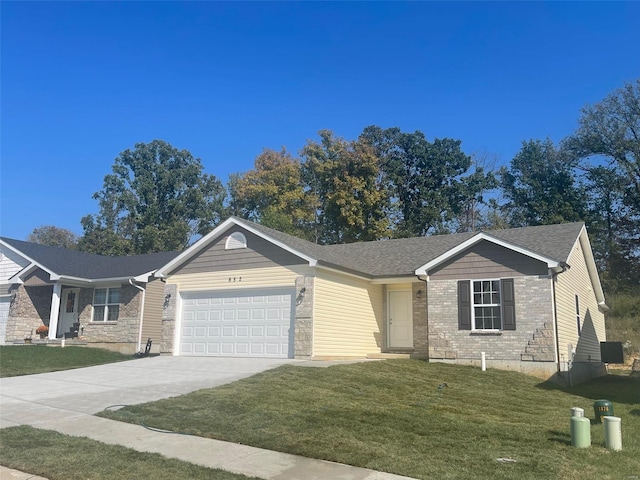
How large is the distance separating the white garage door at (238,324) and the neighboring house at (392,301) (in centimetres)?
4

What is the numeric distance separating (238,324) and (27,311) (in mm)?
13776

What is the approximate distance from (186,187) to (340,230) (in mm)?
17346

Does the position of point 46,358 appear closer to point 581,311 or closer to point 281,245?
point 281,245

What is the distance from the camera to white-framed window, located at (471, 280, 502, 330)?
16219mm

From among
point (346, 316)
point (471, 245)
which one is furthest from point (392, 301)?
point (471, 245)

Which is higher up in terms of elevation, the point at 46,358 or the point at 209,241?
the point at 209,241

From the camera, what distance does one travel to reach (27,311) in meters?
25.9

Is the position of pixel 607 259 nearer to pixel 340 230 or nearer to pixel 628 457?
pixel 340 230

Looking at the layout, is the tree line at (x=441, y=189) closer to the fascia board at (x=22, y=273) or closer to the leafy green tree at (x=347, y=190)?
the leafy green tree at (x=347, y=190)

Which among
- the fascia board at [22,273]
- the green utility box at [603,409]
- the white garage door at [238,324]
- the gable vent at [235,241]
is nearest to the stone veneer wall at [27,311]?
the fascia board at [22,273]

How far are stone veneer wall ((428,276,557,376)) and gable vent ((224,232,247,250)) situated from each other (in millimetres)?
6695

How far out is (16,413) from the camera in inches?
380

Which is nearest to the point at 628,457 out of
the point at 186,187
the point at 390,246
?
the point at 390,246

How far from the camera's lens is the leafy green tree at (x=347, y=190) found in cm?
3788
